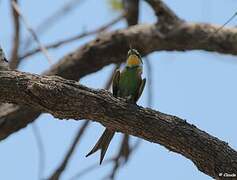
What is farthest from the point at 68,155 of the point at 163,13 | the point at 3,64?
the point at 3,64

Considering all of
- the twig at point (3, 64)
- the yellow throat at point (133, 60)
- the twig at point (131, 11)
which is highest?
the twig at point (131, 11)

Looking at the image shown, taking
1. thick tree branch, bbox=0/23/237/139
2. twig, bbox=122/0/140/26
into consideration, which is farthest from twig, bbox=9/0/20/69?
twig, bbox=122/0/140/26

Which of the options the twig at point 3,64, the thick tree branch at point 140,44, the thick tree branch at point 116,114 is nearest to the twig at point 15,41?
the thick tree branch at point 140,44

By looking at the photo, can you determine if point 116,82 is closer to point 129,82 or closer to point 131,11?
point 129,82

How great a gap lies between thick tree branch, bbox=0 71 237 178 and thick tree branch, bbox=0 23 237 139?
187cm

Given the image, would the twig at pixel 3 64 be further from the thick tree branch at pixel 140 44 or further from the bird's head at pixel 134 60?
the thick tree branch at pixel 140 44

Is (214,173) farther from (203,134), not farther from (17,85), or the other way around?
(17,85)

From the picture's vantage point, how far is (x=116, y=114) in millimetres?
3627

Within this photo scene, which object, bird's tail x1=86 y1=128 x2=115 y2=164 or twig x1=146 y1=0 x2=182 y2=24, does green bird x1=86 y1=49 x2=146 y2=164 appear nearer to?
bird's tail x1=86 y1=128 x2=115 y2=164

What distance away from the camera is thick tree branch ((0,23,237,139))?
546 cm

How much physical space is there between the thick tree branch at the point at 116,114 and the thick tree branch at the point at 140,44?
1.87 metres

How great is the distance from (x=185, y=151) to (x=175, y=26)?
7.26 ft

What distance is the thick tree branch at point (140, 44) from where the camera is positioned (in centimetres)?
546

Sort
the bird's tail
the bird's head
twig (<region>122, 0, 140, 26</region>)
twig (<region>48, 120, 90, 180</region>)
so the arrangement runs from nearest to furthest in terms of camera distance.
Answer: the bird's tail → the bird's head → twig (<region>48, 120, 90, 180</region>) → twig (<region>122, 0, 140, 26</region>)
